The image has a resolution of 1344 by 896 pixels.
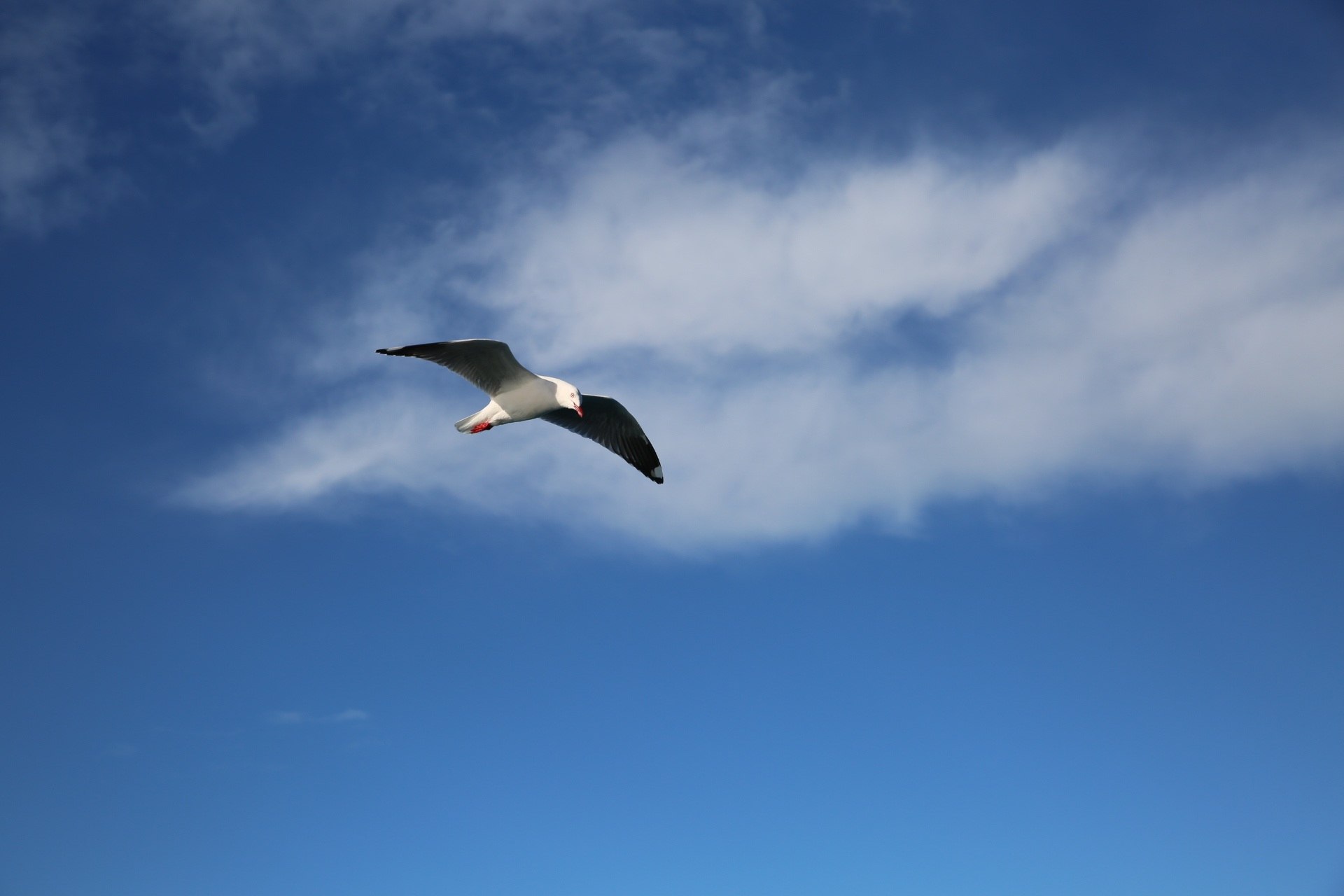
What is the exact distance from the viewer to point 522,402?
38.9 ft

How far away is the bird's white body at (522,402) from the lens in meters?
11.7

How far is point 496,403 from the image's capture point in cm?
1182

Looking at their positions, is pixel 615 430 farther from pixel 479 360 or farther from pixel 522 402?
pixel 479 360

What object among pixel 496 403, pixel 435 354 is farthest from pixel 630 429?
pixel 435 354

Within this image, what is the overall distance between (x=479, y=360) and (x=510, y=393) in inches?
26.7

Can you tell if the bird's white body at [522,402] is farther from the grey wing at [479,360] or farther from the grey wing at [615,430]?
the grey wing at [615,430]

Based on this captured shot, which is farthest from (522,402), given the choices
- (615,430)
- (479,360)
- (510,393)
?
(615,430)

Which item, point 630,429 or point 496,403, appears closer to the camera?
point 496,403

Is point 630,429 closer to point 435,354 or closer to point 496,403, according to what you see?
point 496,403

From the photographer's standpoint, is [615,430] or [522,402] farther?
[615,430]

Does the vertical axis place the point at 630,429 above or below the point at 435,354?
above

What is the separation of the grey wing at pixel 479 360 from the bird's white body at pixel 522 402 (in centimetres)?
14

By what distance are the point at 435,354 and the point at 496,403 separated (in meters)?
1.08

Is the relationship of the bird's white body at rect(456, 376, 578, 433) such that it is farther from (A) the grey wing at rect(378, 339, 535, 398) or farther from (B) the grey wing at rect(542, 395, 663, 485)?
(B) the grey wing at rect(542, 395, 663, 485)
